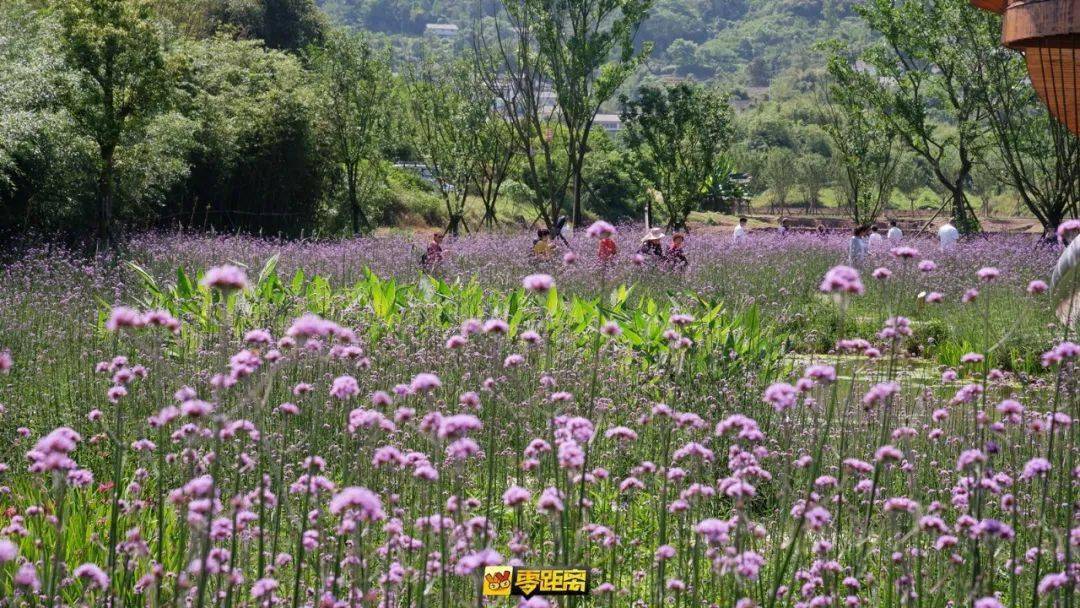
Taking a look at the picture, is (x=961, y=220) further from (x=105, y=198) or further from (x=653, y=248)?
(x=105, y=198)

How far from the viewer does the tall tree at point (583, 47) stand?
22.1 m

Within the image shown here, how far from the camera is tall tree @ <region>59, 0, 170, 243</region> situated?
1379 centimetres

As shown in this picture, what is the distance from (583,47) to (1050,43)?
57.5ft

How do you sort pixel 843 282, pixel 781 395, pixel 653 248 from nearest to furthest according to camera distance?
1. pixel 843 282
2. pixel 781 395
3. pixel 653 248

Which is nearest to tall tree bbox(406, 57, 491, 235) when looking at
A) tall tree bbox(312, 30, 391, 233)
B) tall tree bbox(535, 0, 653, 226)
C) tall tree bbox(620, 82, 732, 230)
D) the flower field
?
tall tree bbox(312, 30, 391, 233)

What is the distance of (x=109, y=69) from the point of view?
14.1 metres

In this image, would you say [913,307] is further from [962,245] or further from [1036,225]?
[1036,225]

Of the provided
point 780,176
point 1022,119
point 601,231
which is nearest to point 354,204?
point 1022,119

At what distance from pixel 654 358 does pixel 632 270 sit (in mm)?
5402

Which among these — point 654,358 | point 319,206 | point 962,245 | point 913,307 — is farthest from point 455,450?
point 319,206

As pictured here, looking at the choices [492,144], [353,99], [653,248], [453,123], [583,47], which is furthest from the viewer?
[492,144]

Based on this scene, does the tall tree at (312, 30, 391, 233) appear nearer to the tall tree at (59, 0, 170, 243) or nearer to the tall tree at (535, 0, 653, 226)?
the tall tree at (535, 0, 653, 226)

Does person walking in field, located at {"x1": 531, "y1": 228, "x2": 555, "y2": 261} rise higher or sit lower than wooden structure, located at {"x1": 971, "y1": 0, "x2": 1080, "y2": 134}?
lower

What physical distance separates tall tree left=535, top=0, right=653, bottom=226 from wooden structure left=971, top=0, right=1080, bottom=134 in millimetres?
16721
